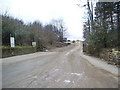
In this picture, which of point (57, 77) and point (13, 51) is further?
point (13, 51)

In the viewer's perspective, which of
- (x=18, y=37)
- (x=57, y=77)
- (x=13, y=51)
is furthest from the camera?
(x=18, y=37)

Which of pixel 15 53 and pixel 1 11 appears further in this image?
pixel 1 11

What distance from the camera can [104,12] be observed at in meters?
16.0

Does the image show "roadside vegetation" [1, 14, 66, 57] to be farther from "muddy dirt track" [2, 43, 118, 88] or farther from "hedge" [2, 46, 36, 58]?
"muddy dirt track" [2, 43, 118, 88]

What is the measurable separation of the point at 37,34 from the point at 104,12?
1597 cm

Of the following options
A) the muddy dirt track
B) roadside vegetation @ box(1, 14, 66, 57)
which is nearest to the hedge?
roadside vegetation @ box(1, 14, 66, 57)

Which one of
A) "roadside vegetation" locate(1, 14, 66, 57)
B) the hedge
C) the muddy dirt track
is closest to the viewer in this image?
the muddy dirt track

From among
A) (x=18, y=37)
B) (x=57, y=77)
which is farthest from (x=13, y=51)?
(x=57, y=77)

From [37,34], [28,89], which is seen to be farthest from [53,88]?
[37,34]

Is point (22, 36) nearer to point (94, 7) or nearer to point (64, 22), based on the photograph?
point (94, 7)

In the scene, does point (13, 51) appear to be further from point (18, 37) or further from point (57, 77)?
point (57, 77)

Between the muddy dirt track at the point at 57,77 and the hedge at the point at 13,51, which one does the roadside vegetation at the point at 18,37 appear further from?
the muddy dirt track at the point at 57,77

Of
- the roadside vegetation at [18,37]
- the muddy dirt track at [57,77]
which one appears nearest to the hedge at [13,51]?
the roadside vegetation at [18,37]

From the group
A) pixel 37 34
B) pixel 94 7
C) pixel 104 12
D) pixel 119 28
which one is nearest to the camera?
pixel 119 28
